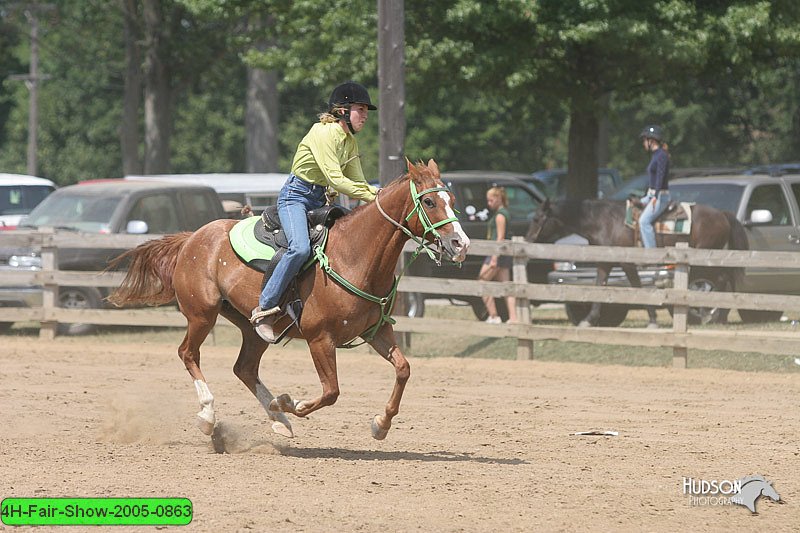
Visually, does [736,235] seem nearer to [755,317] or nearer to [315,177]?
[755,317]

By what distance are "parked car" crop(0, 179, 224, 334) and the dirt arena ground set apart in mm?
2789

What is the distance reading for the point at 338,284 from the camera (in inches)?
360

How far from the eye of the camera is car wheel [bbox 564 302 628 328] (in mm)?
17703

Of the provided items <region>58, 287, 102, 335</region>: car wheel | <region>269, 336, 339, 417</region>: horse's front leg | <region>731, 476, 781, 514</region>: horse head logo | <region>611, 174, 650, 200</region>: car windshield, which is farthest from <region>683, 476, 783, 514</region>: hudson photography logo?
<region>611, 174, 650, 200</region>: car windshield

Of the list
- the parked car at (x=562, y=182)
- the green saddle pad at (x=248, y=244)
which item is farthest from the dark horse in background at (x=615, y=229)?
the parked car at (x=562, y=182)

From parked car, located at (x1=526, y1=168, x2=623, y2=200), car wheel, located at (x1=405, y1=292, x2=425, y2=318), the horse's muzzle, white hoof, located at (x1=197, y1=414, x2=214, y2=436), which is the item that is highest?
the horse's muzzle

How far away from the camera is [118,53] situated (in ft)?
144

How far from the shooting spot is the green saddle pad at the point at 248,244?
9.61 meters

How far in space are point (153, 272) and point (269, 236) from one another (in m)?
1.63

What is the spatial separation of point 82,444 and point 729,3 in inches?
601

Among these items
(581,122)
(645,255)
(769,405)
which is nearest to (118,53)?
(581,122)

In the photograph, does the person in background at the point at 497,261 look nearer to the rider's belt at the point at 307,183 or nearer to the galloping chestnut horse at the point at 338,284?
the galloping chestnut horse at the point at 338,284

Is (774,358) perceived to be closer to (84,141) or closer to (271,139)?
(271,139)

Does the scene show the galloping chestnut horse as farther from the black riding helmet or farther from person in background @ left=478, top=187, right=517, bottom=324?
person in background @ left=478, top=187, right=517, bottom=324
